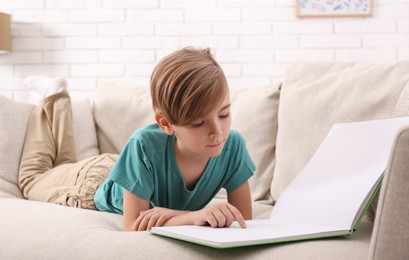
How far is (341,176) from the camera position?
1.34m

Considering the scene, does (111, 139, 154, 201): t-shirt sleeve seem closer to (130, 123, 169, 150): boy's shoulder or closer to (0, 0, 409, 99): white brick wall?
(130, 123, 169, 150): boy's shoulder

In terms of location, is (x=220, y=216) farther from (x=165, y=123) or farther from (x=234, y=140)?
(x=234, y=140)

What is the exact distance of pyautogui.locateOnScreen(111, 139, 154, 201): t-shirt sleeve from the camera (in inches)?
57.6

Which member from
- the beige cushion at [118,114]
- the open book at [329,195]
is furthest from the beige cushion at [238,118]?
the open book at [329,195]

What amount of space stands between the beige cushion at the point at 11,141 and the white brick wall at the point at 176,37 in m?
1.29

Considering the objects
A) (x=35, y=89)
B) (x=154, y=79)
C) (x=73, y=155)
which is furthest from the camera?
(x=35, y=89)

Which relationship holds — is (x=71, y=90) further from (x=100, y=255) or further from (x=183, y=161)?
(x=100, y=255)

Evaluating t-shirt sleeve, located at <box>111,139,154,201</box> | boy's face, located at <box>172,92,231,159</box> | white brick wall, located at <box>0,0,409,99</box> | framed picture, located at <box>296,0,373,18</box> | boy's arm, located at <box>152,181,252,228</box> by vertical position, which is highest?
framed picture, located at <box>296,0,373,18</box>

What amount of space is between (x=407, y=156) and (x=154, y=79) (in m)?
0.72

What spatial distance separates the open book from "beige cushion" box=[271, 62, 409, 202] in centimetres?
39

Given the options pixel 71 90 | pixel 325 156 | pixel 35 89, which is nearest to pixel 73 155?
pixel 35 89

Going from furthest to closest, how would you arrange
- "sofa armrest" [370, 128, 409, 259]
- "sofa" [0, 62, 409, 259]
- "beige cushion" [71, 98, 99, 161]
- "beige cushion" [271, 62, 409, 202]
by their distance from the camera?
1. "beige cushion" [71, 98, 99, 161]
2. "beige cushion" [271, 62, 409, 202]
3. "sofa" [0, 62, 409, 259]
4. "sofa armrest" [370, 128, 409, 259]

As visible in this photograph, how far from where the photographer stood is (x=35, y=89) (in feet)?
9.05

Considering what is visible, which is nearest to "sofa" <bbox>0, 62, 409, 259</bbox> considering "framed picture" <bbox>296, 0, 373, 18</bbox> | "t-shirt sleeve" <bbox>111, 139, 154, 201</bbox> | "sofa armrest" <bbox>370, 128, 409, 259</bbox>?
"sofa armrest" <bbox>370, 128, 409, 259</bbox>
